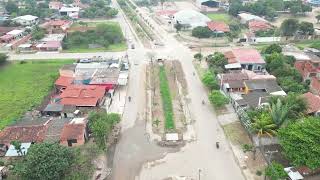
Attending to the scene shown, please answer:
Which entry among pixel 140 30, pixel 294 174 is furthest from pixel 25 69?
pixel 294 174

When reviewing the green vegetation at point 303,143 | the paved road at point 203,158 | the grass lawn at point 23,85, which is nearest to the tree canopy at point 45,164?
the paved road at point 203,158

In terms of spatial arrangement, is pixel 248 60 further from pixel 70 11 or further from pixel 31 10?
pixel 31 10

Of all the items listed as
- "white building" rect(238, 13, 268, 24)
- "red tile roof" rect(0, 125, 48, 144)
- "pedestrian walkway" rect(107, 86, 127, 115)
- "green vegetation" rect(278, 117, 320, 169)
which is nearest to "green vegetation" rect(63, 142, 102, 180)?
"red tile roof" rect(0, 125, 48, 144)

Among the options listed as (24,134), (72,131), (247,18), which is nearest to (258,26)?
(247,18)

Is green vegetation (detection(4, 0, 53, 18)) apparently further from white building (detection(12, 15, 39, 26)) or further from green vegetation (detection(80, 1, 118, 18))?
green vegetation (detection(80, 1, 118, 18))

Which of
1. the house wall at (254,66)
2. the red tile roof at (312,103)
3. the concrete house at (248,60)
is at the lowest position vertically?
the red tile roof at (312,103)

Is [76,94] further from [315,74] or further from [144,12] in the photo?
[144,12]

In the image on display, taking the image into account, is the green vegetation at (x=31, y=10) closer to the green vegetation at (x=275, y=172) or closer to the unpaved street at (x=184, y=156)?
the unpaved street at (x=184, y=156)
